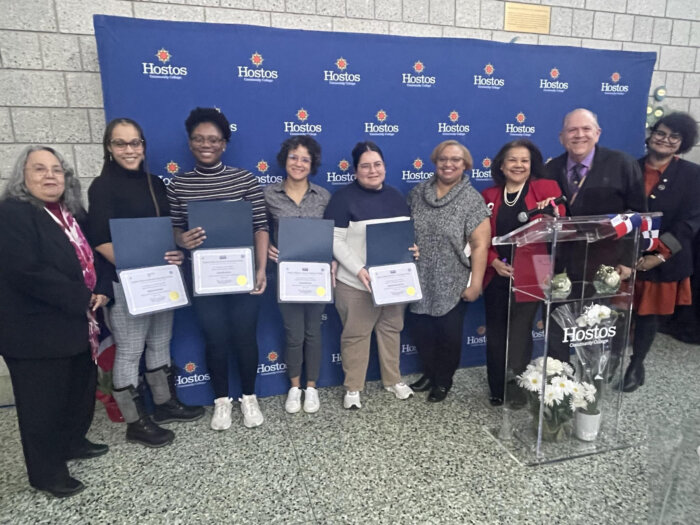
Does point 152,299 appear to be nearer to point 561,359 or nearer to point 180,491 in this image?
point 180,491

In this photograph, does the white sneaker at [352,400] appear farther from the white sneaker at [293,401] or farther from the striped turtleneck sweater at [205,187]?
the striped turtleneck sweater at [205,187]

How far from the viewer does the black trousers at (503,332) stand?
236 cm

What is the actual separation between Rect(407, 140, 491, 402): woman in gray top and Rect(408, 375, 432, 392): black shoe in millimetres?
138

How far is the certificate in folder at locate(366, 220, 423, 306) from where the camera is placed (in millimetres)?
2521

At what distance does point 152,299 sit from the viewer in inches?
87.4

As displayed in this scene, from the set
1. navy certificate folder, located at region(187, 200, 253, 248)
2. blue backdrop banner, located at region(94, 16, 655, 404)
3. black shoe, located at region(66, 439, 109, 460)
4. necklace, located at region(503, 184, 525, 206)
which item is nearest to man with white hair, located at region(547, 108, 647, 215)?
necklace, located at region(503, 184, 525, 206)

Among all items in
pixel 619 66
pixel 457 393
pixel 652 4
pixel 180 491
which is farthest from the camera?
pixel 652 4

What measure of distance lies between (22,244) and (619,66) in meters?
3.99

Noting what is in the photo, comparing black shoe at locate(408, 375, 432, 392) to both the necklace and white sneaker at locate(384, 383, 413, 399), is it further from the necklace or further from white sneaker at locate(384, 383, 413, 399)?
the necklace

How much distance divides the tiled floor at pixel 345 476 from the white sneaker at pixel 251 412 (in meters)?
0.04

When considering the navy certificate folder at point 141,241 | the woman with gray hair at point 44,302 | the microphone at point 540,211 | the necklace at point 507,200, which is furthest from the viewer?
the necklace at point 507,200

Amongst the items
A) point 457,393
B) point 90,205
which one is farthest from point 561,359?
point 90,205

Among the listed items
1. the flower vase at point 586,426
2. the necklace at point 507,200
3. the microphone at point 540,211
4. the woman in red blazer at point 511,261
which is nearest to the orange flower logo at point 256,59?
the woman in red blazer at point 511,261

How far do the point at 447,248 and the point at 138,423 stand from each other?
77.6 inches
